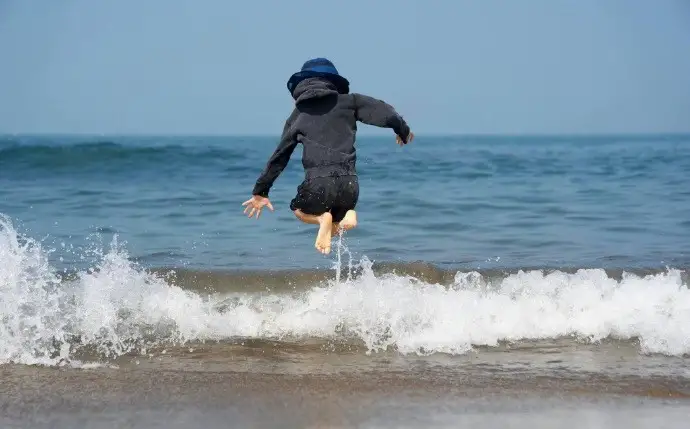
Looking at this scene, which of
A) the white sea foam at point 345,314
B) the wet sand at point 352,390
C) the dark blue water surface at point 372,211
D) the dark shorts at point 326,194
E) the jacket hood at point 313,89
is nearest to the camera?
the wet sand at point 352,390

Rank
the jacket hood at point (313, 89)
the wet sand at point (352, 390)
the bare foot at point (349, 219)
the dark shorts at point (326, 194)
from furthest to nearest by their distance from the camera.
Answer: the bare foot at point (349, 219) → the dark shorts at point (326, 194) → the jacket hood at point (313, 89) → the wet sand at point (352, 390)

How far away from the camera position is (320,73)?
5297 millimetres

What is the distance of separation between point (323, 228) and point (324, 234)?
0.05 m

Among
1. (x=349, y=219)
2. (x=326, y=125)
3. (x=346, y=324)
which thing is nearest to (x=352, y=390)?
(x=349, y=219)

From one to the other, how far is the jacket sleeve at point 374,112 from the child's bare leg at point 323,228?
64 centimetres

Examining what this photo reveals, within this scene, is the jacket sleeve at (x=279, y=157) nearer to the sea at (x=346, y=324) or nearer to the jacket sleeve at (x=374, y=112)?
the jacket sleeve at (x=374, y=112)

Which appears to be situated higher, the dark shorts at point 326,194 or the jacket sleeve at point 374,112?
the jacket sleeve at point 374,112

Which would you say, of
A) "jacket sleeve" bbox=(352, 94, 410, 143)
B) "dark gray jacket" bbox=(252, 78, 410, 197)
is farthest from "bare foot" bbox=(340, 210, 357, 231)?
"jacket sleeve" bbox=(352, 94, 410, 143)

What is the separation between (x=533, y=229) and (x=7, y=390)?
766 centimetres

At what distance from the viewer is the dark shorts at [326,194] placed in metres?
5.36

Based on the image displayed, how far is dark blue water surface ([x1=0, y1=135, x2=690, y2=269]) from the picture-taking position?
9305mm

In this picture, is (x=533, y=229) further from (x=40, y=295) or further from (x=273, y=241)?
(x=40, y=295)

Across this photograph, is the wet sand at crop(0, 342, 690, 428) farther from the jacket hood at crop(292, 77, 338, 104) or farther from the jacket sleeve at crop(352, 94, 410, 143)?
the jacket hood at crop(292, 77, 338, 104)

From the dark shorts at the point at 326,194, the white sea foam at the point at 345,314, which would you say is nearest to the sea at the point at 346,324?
the white sea foam at the point at 345,314
